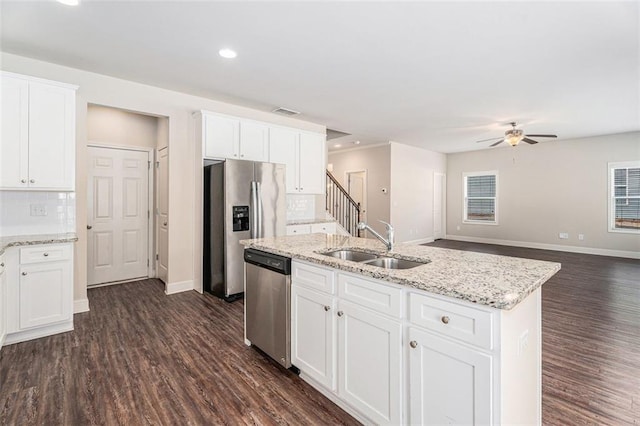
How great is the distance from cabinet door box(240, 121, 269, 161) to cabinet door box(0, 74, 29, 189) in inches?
94.3

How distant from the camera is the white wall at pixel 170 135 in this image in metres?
3.65

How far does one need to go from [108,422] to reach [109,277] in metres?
3.49

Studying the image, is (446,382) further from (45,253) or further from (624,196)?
(624,196)

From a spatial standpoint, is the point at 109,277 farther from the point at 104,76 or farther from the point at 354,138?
the point at 354,138

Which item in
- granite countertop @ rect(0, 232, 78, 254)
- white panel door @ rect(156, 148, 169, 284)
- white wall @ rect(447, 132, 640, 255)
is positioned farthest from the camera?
white wall @ rect(447, 132, 640, 255)

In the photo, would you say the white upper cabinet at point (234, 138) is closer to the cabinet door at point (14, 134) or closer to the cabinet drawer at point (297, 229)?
the cabinet drawer at point (297, 229)

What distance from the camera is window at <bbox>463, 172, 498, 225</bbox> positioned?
904cm

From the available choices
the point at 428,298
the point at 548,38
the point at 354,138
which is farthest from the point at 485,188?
the point at 428,298

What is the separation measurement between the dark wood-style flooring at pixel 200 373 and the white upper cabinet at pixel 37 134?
153 cm

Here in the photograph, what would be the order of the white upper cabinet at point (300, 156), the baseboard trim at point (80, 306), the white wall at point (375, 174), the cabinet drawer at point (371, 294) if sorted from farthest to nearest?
the white wall at point (375, 174), the white upper cabinet at point (300, 156), the baseboard trim at point (80, 306), the cabinet drawer at point (371, 294)

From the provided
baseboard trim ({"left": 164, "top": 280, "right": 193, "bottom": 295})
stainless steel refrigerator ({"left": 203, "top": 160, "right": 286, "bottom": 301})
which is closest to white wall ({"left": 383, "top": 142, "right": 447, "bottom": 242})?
stainless steel refrigerator ({"left": 203, "top": 160, "right": 286, "bottom": 301})

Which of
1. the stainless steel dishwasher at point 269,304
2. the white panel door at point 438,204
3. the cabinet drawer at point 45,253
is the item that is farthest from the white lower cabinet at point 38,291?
the white panel door at point 438,204

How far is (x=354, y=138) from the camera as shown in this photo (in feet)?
25.0

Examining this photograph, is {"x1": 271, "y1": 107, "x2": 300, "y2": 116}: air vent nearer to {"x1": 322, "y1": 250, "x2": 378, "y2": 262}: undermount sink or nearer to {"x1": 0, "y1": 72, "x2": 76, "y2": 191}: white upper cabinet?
{"x1": 0, "y1": 72, "x2": 76, "y2": 191}: white upper cabinet
